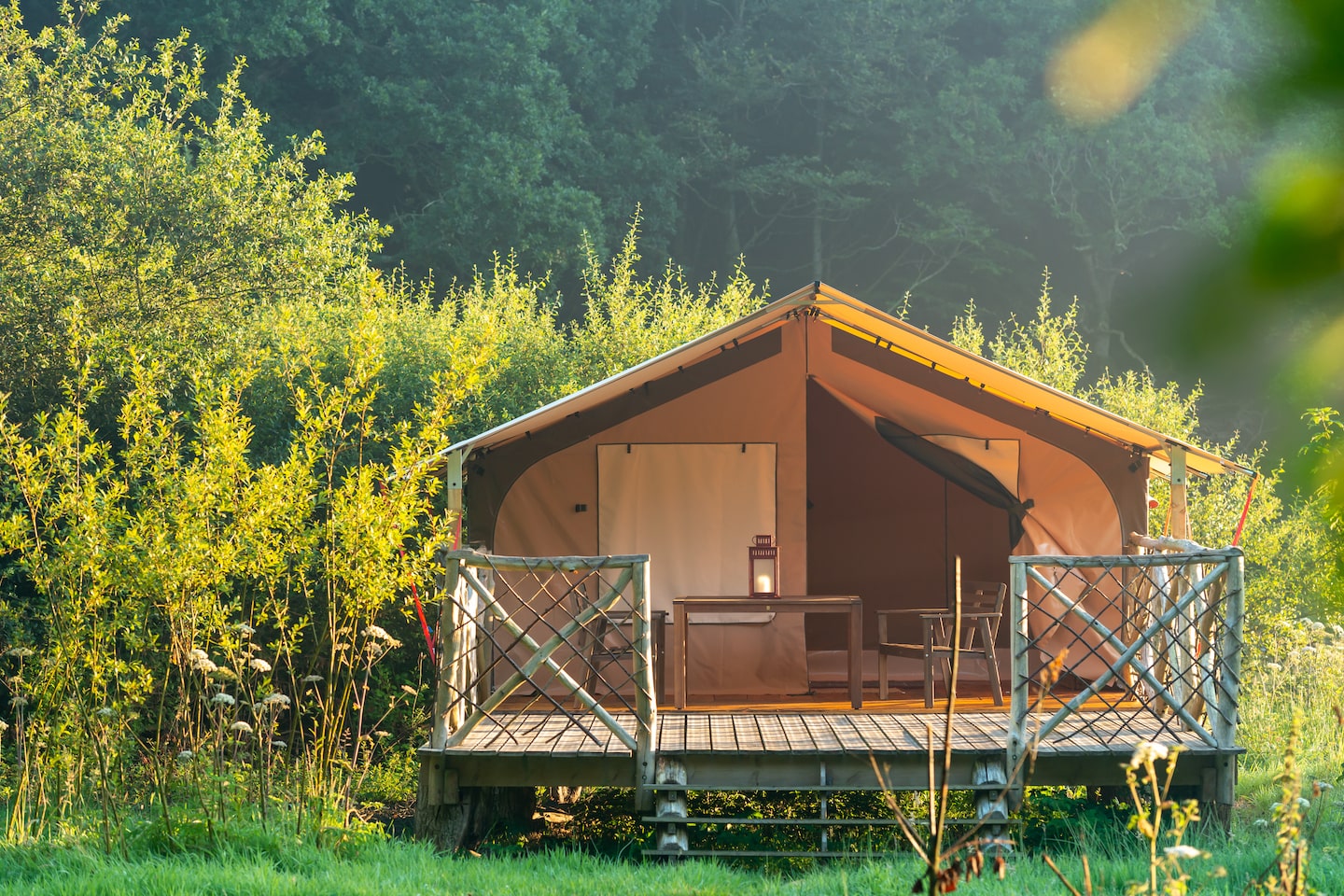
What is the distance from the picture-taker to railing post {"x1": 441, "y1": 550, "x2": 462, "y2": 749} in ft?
16.0

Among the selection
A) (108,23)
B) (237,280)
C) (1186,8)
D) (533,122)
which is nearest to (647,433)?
(237,280)

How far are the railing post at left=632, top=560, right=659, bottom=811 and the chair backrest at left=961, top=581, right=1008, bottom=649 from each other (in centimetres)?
217

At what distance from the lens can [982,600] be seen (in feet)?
22.9

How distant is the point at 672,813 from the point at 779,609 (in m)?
1.46

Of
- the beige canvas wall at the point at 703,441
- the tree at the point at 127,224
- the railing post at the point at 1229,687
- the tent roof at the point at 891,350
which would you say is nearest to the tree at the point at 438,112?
the tree at the point at 127,224

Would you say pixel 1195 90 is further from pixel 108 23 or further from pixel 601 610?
pixel 601 610

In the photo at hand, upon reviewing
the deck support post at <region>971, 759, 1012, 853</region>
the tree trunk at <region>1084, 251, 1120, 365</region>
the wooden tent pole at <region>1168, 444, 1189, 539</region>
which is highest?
the tree trunk at <region>1084, 251, 1120, 365</region>

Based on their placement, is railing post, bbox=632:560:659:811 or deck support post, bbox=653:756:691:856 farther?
railing post, bbox=632:560:659:811

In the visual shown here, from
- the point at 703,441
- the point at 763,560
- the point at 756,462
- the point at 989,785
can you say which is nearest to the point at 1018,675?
the point at 989,785

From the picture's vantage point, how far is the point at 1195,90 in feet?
61.6

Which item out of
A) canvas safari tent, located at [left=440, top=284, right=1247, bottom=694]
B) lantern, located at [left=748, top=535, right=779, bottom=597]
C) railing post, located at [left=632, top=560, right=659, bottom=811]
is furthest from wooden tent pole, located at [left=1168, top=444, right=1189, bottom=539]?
railing post, located at [left=632, top=560, right=659, bottom=811]

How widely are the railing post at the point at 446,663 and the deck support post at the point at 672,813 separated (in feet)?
2.84

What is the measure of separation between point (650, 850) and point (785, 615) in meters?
2.42

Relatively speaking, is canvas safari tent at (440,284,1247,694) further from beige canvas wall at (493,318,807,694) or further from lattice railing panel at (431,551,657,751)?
lattice railing panel at (431,551,657,751)
